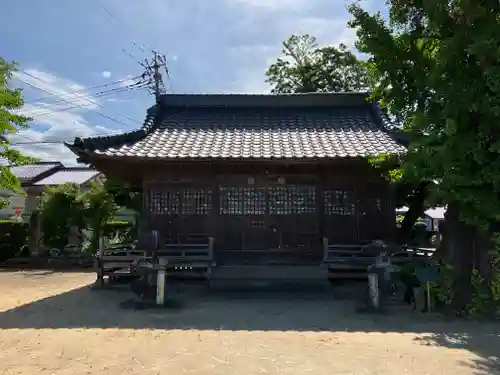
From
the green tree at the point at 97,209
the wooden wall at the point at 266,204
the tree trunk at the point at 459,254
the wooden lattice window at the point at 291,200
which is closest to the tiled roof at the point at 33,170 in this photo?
the green tree at the point at 97,209

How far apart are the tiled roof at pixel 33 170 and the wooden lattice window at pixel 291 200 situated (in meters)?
26.8

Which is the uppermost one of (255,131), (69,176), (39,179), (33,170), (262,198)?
(33,170)

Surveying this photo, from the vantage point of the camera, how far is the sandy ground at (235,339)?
505 centimetres

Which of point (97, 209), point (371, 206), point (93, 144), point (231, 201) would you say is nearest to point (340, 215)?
point (371, 206)

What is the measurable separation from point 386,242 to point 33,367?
8683 millimetres

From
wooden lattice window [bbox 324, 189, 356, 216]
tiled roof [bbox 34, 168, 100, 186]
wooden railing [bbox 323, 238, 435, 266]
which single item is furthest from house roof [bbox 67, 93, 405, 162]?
tiled roof [bbox 34, 168, 100, 186]

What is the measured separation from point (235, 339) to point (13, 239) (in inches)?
628

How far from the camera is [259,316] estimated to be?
7.98m

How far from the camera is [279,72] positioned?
32219 mm

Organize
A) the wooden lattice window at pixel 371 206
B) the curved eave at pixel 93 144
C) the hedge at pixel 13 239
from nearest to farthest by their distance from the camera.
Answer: the curved eave at pixel 93 144 → the wooden lattice window at pixel 371 206 → the hedge at pixel 13 239

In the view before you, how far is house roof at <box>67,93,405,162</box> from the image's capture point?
1066 cm

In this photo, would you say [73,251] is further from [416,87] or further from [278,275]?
[416,87]

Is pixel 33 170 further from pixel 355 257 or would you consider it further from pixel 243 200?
pixel 355 257

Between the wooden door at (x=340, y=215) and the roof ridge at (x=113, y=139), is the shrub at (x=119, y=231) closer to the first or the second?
the roof ridge at (x=113, y=139)
